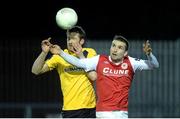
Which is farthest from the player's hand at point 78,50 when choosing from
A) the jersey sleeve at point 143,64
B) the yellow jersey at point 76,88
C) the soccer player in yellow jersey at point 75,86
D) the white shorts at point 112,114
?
the white shorts at point 112,114

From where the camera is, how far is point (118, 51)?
8414 millimetres

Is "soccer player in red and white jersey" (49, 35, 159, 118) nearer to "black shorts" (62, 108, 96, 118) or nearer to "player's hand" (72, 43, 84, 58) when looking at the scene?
"player's hand" (72, 43, 84, 58)

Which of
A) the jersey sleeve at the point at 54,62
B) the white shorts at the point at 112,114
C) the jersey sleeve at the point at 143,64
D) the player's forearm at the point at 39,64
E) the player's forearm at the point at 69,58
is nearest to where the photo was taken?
the white shorts at the point at 112,114

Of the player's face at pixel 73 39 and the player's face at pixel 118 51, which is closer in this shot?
the player's face at pixel 118 51

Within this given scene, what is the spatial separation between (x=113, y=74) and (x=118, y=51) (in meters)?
0.26

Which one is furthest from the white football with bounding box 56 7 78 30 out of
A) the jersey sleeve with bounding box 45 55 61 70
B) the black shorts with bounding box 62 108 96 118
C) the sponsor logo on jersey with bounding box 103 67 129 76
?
the black shorts with bounding box 62 108 96 118

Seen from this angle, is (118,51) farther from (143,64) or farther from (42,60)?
(42,60)

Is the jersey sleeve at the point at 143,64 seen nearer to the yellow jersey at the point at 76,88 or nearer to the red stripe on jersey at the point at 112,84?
the red stripe on jersey at the point at 112,84

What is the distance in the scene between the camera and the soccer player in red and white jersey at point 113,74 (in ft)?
27.3

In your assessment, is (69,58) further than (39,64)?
No

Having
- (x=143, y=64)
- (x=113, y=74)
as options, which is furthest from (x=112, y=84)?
(x=143, y=64)

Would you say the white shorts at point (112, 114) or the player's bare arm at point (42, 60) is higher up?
the player's bare arm at point (42, 60)

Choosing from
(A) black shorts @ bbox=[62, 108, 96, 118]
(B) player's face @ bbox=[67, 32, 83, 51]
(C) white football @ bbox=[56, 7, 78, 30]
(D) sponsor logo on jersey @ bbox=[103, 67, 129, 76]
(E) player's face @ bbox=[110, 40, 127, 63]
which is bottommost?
(A) black shorts @ bbox=[62, 108, 96, 118]

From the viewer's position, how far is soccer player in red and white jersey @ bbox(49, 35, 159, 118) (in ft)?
27.3
